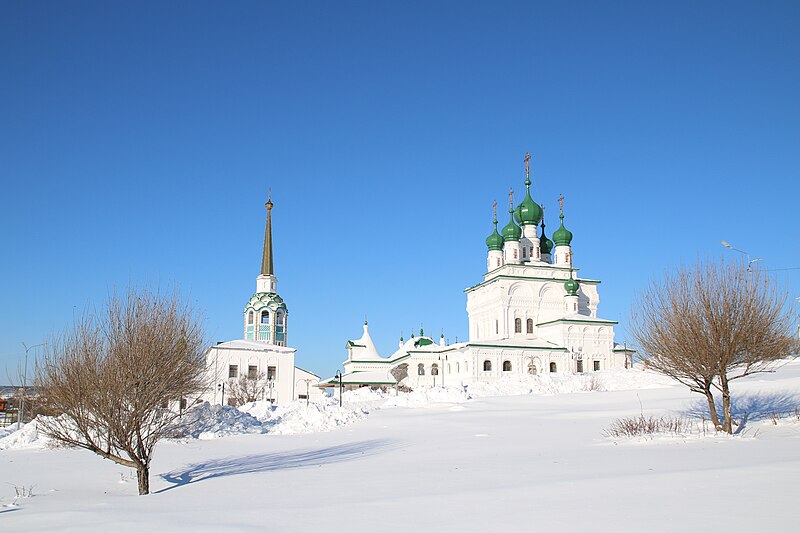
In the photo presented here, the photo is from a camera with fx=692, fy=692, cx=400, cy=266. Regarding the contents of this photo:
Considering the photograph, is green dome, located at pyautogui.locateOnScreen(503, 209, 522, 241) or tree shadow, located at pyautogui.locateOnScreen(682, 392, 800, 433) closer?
tree shadow, located at pyautogui.locateOnScreen(682, 392, 800, 433)

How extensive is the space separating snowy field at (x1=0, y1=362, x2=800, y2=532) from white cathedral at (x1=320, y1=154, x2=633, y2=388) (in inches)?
1094

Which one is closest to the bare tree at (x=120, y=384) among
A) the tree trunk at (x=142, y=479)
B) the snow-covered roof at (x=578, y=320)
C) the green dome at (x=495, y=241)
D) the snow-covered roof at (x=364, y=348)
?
the tree trunk at (x=142, y=479)

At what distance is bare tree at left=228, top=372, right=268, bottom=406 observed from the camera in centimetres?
4344

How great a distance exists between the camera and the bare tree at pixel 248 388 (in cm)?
4344

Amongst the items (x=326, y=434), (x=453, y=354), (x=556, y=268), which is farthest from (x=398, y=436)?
(x=556, y=268)

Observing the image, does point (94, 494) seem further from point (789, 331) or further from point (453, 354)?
point (453, 354)

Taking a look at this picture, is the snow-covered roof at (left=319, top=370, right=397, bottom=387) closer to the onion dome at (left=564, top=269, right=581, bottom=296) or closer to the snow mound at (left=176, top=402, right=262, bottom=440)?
the onion dome at (left=564, top=269, right=581, bottom=296)

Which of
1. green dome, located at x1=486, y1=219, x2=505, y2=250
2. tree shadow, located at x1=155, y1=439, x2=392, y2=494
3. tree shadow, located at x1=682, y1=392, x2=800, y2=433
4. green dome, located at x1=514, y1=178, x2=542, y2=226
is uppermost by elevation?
green dome, located at x1=514, y1=178, x2=542, y2=226

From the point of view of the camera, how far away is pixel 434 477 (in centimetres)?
1186

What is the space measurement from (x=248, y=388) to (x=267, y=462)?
30411 millimetres

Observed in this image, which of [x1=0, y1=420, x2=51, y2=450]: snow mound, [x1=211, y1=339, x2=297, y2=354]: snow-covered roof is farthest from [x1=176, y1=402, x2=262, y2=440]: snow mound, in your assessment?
[x1=211, y1=339, x2=297, y2=354]: snow-covered roof

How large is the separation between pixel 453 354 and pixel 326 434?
109 feet

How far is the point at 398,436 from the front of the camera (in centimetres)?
2234

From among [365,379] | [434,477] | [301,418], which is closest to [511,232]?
[365,379]
